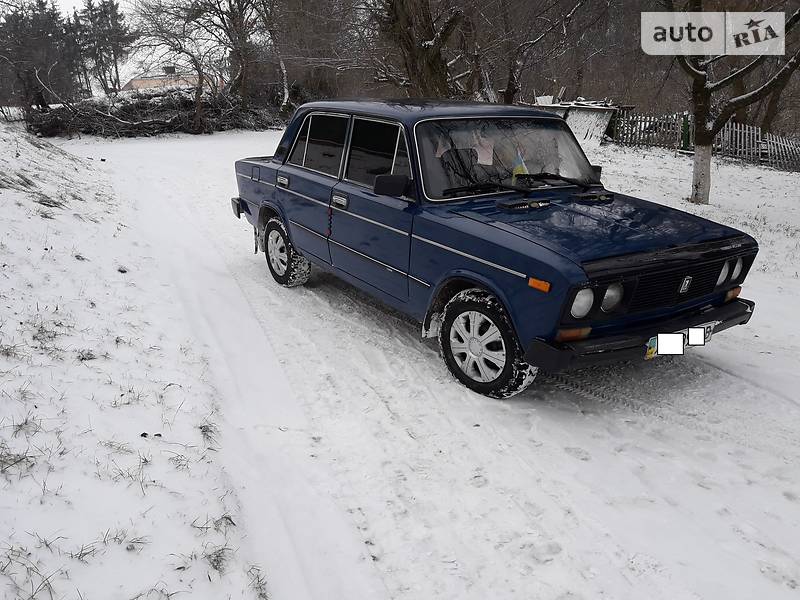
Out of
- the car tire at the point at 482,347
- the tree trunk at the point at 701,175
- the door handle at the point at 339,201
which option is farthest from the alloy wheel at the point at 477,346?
the tree trunk at the point at 701,175

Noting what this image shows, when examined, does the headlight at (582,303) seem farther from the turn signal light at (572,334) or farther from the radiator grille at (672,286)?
the radiator grille at (672,286)

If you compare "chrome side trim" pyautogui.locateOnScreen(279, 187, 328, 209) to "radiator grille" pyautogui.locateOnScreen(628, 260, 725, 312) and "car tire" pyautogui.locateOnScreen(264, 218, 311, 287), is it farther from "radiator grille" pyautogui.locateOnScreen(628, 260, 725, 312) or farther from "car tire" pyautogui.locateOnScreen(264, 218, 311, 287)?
"radiator grille" pyautogui.locateOnScreen(628, 260, 725, 312)

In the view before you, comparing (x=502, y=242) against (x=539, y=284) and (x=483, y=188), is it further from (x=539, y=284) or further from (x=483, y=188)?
A: (x=483, y=188)

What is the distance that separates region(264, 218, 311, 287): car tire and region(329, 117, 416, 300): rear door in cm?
92

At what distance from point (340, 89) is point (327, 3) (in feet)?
36.4

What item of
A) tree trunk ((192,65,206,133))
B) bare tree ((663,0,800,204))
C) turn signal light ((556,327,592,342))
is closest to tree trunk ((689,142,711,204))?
bare tree ((663,0,800,204))

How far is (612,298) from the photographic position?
368cm

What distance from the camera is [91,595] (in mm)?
2383

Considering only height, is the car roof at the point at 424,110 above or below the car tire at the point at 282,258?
above

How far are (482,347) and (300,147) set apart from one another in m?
3.18

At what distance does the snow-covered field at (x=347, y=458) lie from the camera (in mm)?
2695

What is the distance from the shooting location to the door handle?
5262mm

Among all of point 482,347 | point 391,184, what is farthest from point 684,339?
point 391,184

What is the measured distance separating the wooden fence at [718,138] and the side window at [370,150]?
57.1 feet
